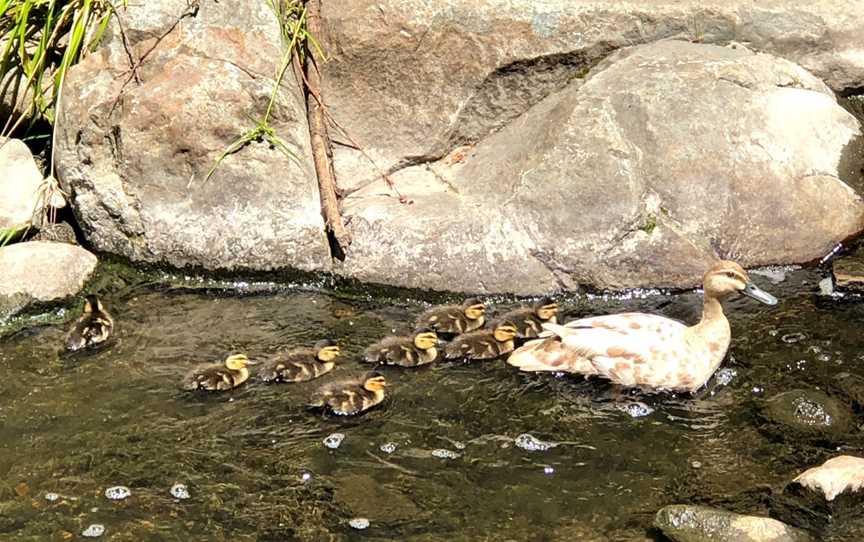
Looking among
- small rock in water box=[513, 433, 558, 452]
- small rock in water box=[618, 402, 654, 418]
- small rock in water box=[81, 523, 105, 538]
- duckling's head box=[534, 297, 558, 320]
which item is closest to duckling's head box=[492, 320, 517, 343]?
duckling's head box=[534, 297, 558, 320]

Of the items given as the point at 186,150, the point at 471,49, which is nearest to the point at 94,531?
the point at 186,150

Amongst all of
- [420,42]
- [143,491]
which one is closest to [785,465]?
[143,491]

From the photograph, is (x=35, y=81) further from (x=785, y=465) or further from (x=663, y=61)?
(x=785, y=465)

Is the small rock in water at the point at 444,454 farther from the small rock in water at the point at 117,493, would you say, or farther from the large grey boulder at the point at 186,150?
the large grey boulder at the point at 186,150

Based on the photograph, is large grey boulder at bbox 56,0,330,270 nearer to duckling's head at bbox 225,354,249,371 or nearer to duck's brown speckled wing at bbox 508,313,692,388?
duckling's head at bbox 225,354,249,371

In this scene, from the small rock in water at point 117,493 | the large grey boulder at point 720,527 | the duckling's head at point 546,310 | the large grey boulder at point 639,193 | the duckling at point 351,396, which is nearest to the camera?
the large grey boulder at point 720,527

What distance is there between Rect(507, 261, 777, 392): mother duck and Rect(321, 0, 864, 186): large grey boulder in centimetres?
232

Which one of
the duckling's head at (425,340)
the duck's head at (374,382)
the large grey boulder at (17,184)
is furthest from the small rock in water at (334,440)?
the large grey boulder at (17,184)

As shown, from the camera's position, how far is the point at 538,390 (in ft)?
22.5

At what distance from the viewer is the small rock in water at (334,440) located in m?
6.31

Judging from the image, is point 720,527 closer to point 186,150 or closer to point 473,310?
point 473,310

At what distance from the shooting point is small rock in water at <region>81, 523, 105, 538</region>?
18.4 feet

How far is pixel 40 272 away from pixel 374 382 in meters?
2.63

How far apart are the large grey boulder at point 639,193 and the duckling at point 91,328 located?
1.54 metres
